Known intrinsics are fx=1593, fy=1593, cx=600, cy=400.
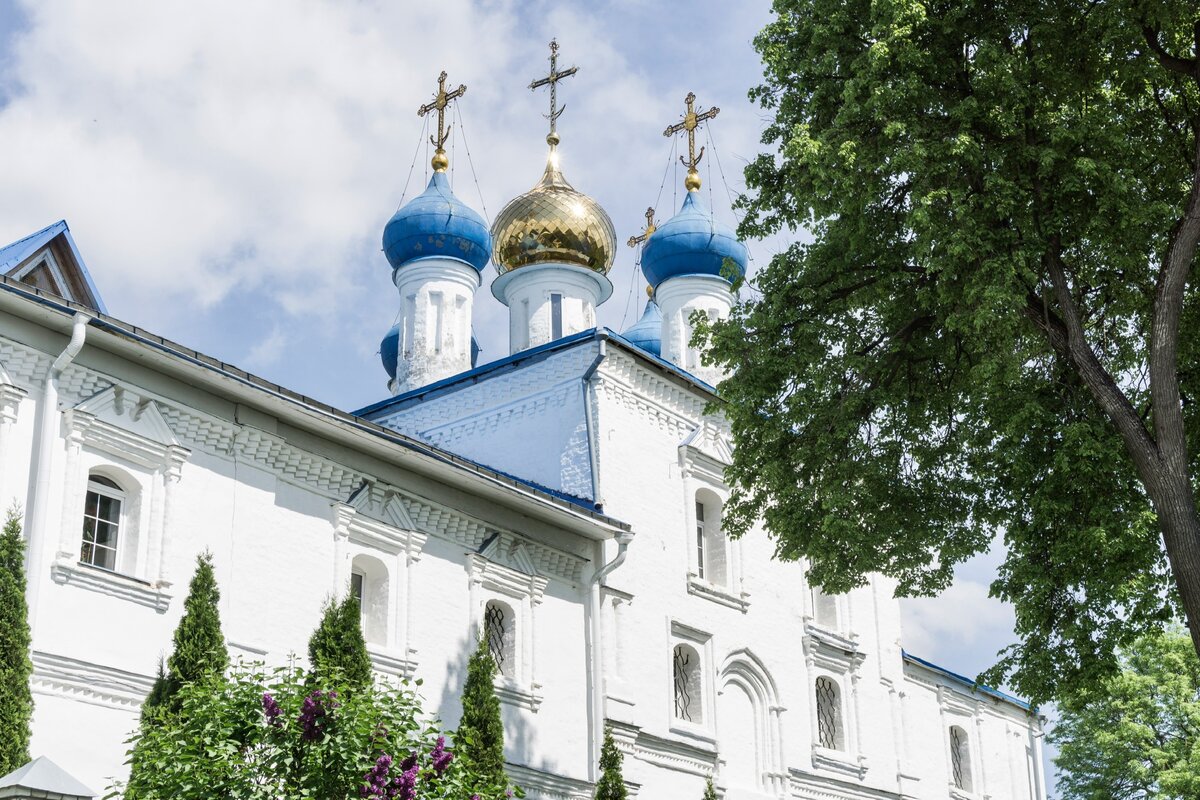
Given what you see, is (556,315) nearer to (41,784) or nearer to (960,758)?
(960,758)

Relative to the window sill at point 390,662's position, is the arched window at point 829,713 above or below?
above

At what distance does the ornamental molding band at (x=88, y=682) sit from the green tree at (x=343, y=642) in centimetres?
147

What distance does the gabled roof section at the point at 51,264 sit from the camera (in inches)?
540

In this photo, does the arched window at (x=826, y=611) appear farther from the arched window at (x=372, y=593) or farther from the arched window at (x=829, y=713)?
the arched window at (x=372, y=593)

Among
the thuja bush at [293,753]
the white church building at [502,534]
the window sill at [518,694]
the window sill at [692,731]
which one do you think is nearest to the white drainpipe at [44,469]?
the white church building at [502,534]

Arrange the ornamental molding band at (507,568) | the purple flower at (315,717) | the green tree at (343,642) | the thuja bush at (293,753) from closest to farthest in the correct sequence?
the thuja bush at (293,753)
the purple flower at (315,717)
the green tree at (343,642)
the ornamental molding band at (507,568)

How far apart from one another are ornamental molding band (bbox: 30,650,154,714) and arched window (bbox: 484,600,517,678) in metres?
4.18

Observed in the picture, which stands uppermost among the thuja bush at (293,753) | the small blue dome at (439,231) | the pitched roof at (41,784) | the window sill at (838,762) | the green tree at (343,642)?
the small blue dome at (439,231)

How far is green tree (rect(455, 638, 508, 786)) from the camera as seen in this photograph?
13758mm

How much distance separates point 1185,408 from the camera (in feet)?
40.4

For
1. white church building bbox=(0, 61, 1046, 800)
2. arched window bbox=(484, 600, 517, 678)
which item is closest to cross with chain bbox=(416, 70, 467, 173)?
white church building bbox=(0, 61, 1046, 800)

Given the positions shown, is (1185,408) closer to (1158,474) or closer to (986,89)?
(1158,474)

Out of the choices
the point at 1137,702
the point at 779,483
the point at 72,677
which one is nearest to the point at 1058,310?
the point at 779,483

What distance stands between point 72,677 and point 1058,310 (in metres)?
7.66
